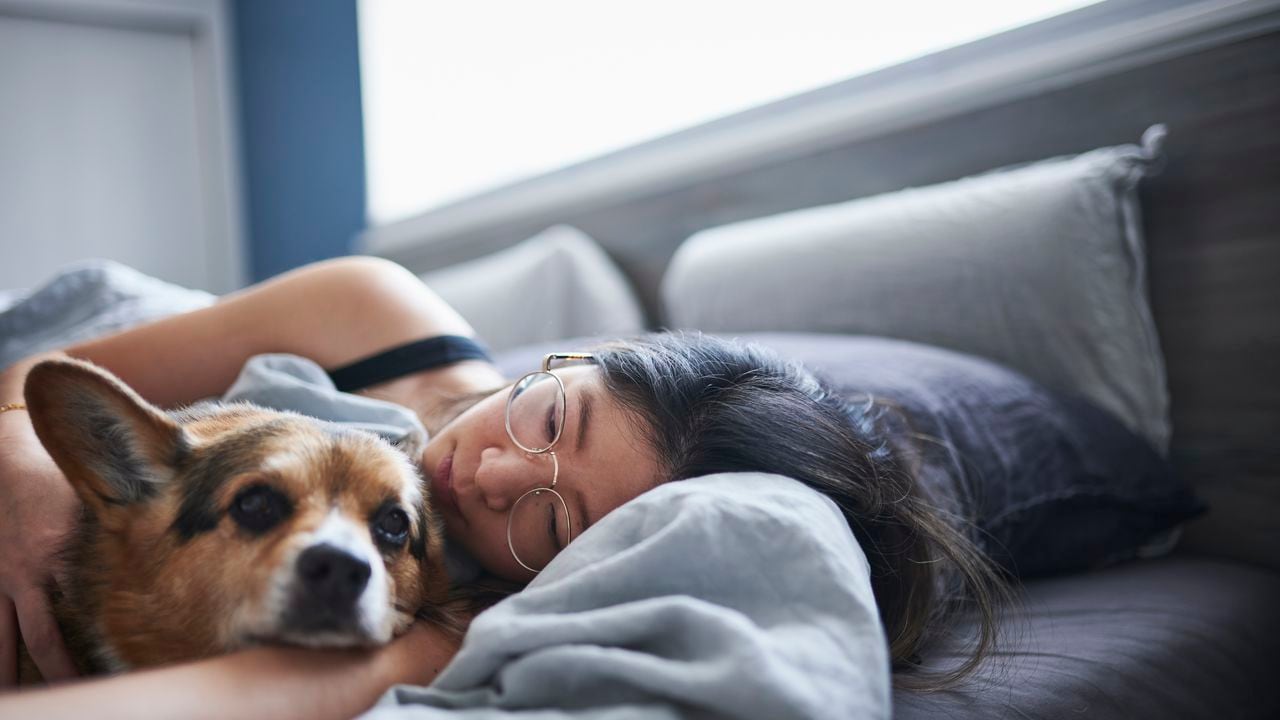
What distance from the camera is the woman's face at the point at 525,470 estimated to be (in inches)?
46.0

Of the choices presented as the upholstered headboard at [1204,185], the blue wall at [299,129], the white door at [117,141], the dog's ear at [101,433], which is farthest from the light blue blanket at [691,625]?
the white door at [117,141]

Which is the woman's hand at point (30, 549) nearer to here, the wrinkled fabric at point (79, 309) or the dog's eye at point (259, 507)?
the dog's eye at point (259, 507)

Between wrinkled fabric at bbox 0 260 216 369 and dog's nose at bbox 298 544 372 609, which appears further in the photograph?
wrinkled fabric at bbox 0 260 216 369

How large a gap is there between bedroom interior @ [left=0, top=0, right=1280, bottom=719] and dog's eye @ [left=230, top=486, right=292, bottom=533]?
0.74 m

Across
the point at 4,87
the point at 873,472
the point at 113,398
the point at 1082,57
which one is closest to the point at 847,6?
the point at 1082,57

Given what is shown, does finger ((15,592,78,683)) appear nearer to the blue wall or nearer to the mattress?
the mattress

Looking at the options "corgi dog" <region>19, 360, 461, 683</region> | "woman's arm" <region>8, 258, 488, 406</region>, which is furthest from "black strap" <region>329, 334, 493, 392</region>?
"corgi dog" <region>19, 360, 461, 683</region>

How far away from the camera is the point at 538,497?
3.92 feet

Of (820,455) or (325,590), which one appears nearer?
(325,590)

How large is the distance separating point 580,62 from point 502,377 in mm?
2296

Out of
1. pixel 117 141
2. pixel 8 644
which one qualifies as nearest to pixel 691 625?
pixel 8 644

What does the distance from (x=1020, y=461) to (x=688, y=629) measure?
0.91 m

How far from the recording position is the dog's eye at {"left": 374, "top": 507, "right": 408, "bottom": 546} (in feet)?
3.57

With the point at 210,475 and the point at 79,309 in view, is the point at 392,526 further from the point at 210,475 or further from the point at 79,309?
the point at 79,309
